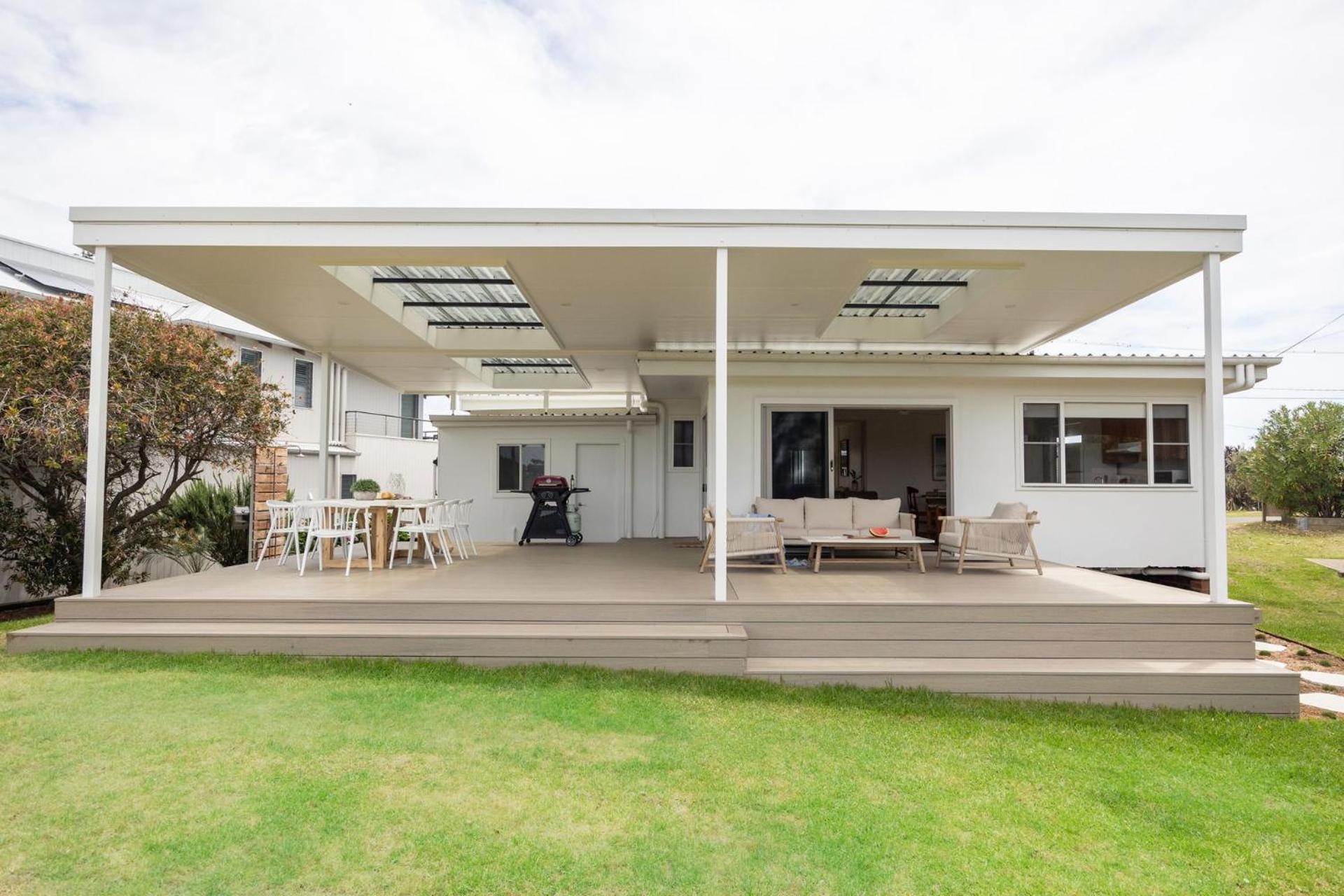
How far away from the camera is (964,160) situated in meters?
14.9

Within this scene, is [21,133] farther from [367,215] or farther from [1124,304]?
[1124,304]

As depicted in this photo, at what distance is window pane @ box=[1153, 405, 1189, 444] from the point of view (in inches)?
357

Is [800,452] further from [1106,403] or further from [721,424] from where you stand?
[721,424]

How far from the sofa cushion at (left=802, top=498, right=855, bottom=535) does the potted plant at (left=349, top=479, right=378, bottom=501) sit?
446 centimetres

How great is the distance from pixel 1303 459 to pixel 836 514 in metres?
13.7

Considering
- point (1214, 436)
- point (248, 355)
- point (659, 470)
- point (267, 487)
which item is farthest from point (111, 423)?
point (1214, 436)

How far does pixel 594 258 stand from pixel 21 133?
15975 mm

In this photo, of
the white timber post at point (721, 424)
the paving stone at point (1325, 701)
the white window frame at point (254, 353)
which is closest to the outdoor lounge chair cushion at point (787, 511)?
the white timber post at point (721, 424)

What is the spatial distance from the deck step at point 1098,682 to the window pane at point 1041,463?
4.34m

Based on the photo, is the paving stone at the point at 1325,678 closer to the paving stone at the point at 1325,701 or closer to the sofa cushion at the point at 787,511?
the paving stone at the point at 1325,701

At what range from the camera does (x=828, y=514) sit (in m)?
8.20

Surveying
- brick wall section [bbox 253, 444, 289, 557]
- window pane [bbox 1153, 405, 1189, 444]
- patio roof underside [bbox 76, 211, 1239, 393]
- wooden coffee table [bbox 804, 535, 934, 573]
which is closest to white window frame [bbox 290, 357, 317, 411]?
brick wall section [bbox 253, 444, 289, 557]

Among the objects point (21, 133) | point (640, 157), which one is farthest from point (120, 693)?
point (21, 133)

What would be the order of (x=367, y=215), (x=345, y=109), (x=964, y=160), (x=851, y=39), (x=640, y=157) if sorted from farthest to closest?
(x=640, y=157)
(x=964, y=160)
(x=345, y=109)
(x=851, y=39)
(x=367, y=215)
